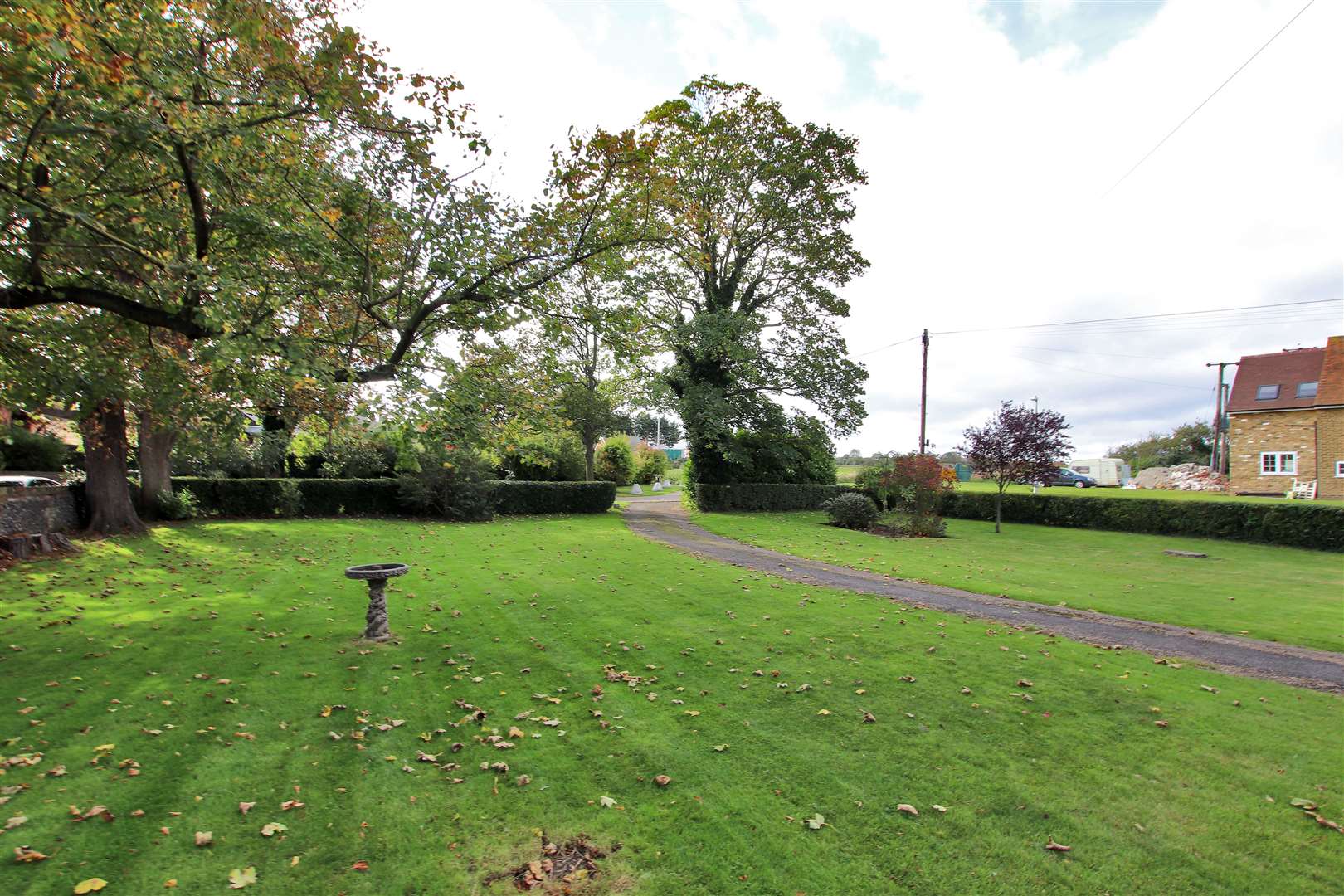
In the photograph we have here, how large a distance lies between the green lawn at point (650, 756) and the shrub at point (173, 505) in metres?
11.2

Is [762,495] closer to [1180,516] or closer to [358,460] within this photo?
[1180,516]

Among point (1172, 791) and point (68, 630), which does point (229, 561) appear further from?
point (1172, 791)

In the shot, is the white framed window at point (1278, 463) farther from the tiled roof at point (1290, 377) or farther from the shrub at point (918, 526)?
the shrub at point (918, 526)

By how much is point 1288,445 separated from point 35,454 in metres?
60.0

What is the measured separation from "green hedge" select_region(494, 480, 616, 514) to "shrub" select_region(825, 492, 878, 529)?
383 inches

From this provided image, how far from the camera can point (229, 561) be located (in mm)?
11914

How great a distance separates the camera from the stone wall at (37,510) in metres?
12.9

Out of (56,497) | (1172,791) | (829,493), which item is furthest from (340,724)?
(829,493)

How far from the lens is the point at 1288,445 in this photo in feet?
105

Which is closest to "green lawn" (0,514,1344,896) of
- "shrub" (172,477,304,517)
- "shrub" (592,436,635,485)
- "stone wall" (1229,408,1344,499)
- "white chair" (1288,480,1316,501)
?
"shrub" (172,477,304,517)

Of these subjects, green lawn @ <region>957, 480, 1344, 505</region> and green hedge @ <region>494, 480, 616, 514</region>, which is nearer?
green lawn @ <region>957, 480, 1344, 505</region>

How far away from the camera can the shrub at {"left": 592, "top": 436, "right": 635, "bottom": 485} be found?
4203cm

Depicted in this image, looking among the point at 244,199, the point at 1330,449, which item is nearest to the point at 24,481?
the point at 244,199

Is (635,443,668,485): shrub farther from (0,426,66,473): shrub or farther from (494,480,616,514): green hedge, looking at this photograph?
(0,426,66,473): shrub
